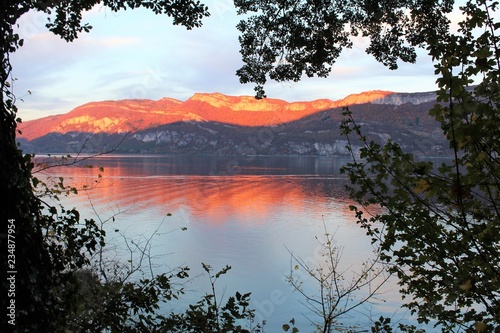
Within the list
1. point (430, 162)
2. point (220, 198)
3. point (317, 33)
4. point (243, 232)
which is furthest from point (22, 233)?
point (220, 198)

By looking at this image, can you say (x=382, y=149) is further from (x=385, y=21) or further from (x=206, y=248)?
(x=206, y=248)

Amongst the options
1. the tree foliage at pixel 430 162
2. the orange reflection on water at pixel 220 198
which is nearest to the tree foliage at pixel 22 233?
the tree foliage at pixel 430 162

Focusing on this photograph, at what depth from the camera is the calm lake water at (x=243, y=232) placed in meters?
18.8

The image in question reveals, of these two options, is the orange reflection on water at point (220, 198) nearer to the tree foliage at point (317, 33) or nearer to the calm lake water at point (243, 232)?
the calm lake water at point (243, 232)

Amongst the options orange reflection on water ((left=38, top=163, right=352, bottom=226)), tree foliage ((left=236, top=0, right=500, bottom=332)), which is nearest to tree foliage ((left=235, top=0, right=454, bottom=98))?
tree foliage ((left=236, top=0, right=500, bottom=332))

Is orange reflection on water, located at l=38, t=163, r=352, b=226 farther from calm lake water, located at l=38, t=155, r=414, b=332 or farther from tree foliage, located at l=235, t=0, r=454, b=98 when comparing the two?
tree foliage, located at l=235, t=0, r=454, b=98

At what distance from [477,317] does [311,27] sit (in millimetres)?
5629

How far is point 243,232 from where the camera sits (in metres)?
33.0

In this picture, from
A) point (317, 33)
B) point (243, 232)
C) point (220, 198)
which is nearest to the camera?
point (317, 33)

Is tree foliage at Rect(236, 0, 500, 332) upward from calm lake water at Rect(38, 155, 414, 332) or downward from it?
upward

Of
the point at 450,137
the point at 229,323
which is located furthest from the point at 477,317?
the point at 229,323

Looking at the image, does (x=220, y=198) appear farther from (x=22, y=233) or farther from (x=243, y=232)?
(x=22, y=233)

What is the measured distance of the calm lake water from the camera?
18.8 metres

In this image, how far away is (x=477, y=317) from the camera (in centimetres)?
333
